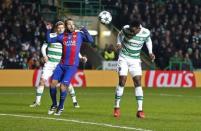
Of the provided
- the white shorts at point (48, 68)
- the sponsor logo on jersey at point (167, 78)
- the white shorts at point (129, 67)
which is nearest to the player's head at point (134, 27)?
the white shorts at point (129, 67)

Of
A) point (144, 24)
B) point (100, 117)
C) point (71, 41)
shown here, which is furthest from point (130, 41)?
point (144, 24)

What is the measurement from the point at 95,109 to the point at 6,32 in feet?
58.7

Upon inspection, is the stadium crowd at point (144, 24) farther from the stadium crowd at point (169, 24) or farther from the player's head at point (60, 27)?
the player's head at point (60, 27)

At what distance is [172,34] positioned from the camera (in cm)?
4025

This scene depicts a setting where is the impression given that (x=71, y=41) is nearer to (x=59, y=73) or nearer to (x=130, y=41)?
(x=59, y=73)

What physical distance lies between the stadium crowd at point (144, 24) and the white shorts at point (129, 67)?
1784 cm

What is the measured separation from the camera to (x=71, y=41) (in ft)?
57.2

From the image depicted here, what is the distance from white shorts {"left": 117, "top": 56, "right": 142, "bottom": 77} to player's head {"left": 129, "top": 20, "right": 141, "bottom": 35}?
0.72 m

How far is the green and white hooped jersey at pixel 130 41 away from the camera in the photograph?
56.4 feet

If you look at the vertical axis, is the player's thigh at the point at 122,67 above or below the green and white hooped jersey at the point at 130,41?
below

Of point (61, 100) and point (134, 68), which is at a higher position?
point (134, 68)

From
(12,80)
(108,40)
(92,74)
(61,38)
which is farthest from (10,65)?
(61,38)

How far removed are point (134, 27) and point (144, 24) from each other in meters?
23.6

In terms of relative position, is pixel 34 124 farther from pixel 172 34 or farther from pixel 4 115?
pixel 172 34
